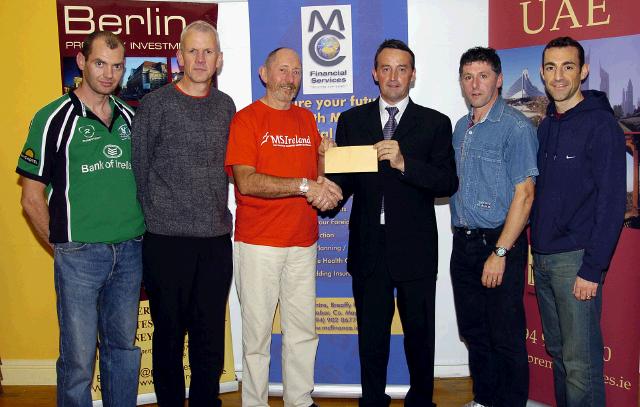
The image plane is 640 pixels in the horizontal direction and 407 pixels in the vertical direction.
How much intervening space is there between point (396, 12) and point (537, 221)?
5.45 feet

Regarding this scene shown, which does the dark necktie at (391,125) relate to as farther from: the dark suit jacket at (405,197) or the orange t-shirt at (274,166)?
the orange t-shirt at (274,166)

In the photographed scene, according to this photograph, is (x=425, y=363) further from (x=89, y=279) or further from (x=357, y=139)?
(x=89, y=279)

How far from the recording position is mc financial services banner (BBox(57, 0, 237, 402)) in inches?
146

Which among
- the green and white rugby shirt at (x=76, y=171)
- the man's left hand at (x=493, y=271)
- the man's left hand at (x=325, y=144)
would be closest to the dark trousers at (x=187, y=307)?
the green and white rugby shirt at (x=76, y=171)

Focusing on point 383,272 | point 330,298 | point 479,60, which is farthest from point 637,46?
point 330,298

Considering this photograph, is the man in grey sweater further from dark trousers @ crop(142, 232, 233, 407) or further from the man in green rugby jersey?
Result: the man in green rugby jersey

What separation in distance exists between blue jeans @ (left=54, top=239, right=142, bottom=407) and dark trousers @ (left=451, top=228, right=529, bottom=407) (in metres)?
1.80

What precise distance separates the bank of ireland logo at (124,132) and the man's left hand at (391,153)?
1.30 metres

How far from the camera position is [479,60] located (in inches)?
119

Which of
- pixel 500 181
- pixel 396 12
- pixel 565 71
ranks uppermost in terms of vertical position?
pixel 396 12

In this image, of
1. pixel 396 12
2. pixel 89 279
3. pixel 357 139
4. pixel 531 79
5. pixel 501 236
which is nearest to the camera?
pixel 89 279

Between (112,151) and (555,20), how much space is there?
8.51 ft

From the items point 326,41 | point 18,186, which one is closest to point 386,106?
point 326,41

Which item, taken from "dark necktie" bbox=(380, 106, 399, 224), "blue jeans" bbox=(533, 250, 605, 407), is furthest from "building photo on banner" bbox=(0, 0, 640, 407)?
"dark necktie" bbox=(380, 106, 399, 224)
